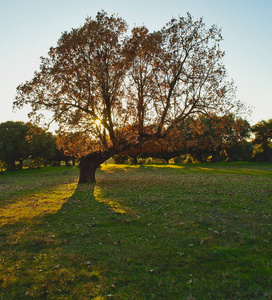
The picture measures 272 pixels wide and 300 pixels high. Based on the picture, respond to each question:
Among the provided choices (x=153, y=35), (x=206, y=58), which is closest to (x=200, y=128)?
(x=206, y=58)

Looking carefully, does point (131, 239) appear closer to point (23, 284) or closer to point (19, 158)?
point (23, 284)

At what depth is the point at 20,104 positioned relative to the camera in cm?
1959

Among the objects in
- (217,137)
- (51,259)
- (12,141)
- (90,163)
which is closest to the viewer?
(51,259)

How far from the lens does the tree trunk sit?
24219 mm

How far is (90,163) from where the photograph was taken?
81.5ft

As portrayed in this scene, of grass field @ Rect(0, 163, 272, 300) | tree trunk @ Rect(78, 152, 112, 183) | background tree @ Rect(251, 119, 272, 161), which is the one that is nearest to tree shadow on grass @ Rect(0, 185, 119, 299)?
grass field @ Rect(0, 163, 272, 300)

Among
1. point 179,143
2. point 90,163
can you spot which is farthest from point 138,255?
point 90,163

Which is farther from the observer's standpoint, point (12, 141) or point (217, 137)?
point (12, 141)

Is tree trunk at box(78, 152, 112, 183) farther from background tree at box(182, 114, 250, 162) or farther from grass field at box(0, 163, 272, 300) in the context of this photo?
grass field at box(0, 163, 272, 300)

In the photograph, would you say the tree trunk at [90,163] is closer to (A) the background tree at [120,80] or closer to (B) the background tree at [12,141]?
(A) the background tree at [120,80]

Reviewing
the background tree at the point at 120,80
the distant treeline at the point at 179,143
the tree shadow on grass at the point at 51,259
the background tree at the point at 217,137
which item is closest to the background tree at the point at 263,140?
the distant treeline at the point at 179,143

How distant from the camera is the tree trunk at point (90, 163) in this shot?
2422cm

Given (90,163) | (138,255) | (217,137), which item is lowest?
(138,255)

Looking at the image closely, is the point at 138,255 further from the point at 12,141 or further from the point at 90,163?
the point at 12,141
